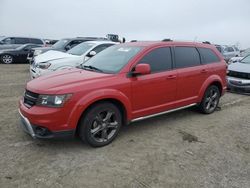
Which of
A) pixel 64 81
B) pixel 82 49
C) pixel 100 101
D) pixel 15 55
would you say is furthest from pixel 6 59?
pixel 100 101

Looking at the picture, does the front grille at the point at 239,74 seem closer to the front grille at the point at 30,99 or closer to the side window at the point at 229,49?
the front grille at the point at 30,99

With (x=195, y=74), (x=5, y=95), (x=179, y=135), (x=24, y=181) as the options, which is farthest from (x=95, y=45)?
(x=24, y=181)

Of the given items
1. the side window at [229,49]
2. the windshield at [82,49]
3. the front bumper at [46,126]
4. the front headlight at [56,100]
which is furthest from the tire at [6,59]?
the side window at [229,49]

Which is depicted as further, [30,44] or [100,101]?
[30,44]

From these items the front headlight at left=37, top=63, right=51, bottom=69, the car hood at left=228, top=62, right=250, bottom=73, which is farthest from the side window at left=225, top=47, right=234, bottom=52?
the front headlight at left=37, top=63, right=51, bottom=69

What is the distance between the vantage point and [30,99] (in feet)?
13.1

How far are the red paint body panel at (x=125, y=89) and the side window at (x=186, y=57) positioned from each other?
0.10 meters

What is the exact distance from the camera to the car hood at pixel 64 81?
149 inches

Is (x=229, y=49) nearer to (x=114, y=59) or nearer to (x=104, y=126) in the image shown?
(x=114, y=59)

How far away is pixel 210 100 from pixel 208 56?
3.42 ft

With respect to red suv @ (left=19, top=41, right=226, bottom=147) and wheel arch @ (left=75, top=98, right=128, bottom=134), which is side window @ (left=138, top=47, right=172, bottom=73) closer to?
red suv @ (left=19, top=41, right=226, bottom=147)

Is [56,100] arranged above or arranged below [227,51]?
above

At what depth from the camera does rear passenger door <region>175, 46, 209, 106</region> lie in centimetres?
520

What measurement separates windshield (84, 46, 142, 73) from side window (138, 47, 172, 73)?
228mm
